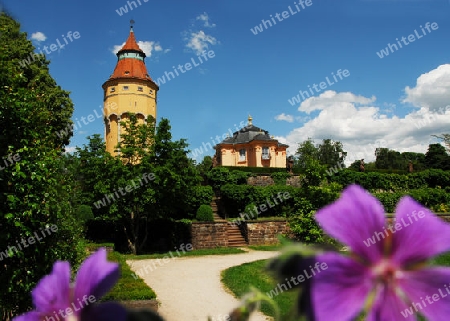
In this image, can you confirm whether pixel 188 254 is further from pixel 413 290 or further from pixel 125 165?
pixel 413 290

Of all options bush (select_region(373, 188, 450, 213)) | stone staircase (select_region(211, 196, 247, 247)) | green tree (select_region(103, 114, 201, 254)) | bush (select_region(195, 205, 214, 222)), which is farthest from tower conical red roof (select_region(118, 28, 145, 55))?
bush (select_region(373, 188, 450, 213))

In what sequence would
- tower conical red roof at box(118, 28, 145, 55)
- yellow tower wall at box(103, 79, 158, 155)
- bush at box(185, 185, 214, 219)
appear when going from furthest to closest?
tower conical red roof at box(118, 28, 145, 55) < yellow tower wall at box(103, 79, 158, 155) < bush at box(185, 185, 214, 219)

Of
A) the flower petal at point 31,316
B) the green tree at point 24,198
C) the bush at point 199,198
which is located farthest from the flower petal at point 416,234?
the bush at point 199,198

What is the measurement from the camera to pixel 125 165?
19422 millimetres

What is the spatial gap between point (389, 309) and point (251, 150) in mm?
38851

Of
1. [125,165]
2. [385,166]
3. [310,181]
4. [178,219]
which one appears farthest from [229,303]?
[385,166]

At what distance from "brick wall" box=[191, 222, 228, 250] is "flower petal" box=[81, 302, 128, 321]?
68.8ft

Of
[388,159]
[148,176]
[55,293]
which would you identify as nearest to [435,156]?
[388,159]

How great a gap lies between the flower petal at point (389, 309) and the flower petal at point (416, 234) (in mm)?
44

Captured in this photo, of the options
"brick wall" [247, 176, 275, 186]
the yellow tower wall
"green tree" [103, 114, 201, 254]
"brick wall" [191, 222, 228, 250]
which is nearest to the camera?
"green tree" [103, 114, 201, 254]

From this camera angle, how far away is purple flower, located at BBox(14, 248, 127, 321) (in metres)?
0.28

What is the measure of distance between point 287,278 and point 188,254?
60.8ft

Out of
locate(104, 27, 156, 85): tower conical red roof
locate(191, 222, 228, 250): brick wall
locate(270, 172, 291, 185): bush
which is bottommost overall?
locate(191, 222, 228, 250): brick wall

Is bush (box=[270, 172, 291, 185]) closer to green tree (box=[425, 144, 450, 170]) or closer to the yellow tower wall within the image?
the yellow tower wall
